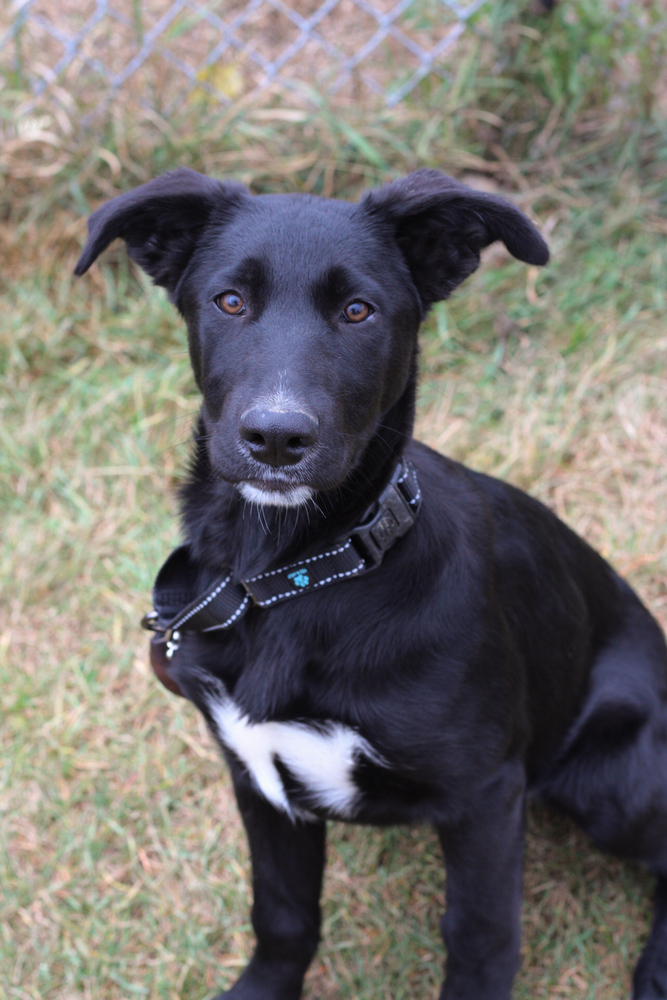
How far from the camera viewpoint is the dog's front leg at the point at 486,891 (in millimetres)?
1916

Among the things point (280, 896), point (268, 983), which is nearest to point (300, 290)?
point (280, 896)

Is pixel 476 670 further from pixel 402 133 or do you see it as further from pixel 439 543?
pixel 402 133

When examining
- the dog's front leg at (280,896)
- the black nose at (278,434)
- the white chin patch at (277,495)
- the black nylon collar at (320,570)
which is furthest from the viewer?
the dog's front leg at (280,896)

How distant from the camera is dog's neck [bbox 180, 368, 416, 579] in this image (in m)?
1.89

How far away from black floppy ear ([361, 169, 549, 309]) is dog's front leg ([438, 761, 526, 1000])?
0.99 meters

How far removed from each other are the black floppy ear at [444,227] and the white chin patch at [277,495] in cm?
52

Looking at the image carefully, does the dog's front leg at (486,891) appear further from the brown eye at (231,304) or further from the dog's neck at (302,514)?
the brown eye at (231,304)

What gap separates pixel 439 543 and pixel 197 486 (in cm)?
52

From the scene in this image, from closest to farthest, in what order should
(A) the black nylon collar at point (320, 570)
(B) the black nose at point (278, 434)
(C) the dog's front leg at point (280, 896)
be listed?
(B) the black nose at point (278, 434) → (A) the black nylon collar at point (320, 570) → (C) the dog's front leg at point (280, 896)

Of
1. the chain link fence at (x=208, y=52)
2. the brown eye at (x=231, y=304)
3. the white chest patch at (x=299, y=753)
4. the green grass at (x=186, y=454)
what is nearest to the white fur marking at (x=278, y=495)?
the brown eye at (x=231, y=304)

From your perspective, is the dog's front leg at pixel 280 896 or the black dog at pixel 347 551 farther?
the dog's front leg at pixel 280 896

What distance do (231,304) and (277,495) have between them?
37 centimetres

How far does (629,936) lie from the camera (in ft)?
7.96

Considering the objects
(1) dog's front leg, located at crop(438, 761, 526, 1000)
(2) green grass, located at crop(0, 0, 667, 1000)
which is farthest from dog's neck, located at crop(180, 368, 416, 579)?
(1) dog's front leg, located at crop(438, 761, 526, 1000)
